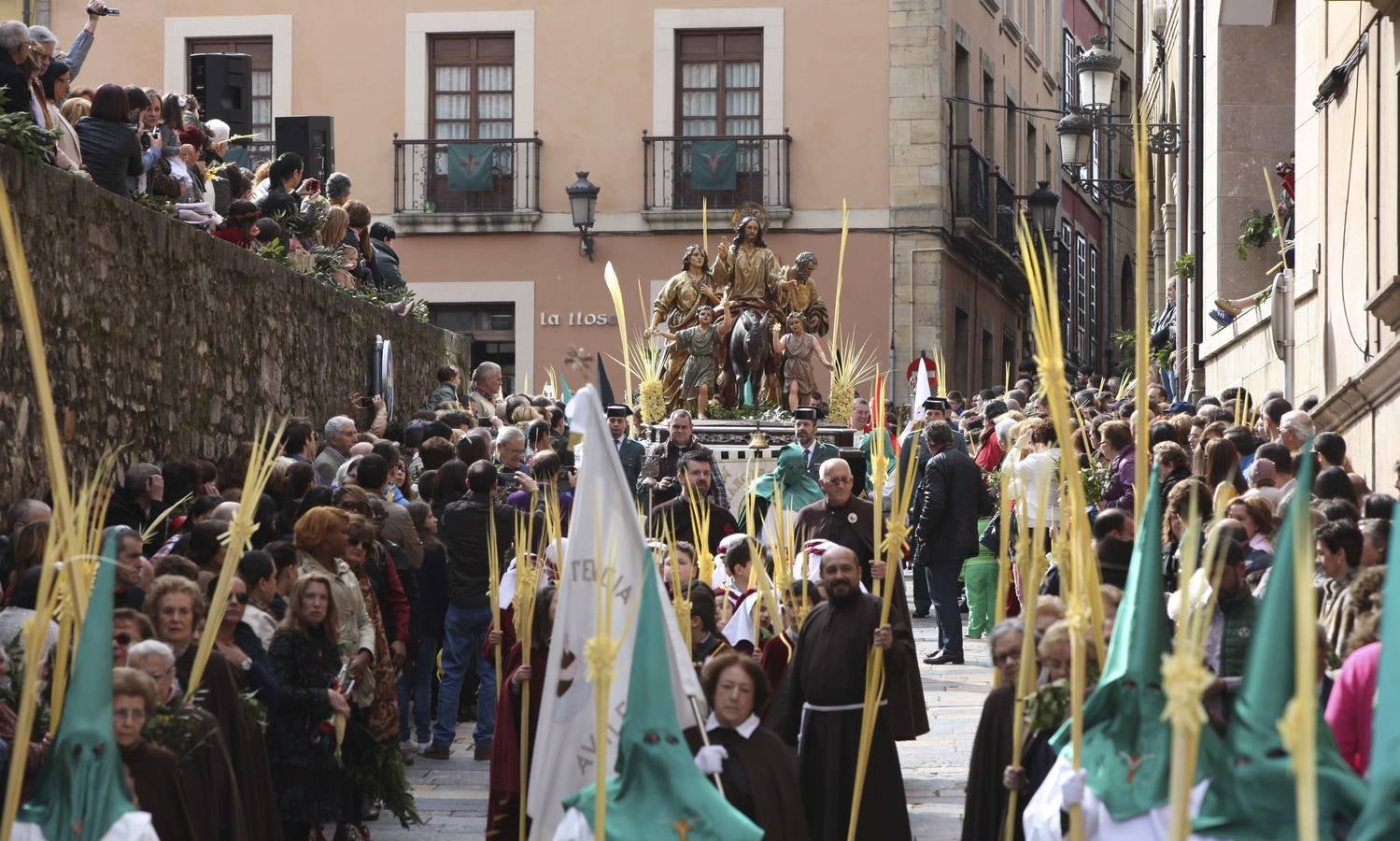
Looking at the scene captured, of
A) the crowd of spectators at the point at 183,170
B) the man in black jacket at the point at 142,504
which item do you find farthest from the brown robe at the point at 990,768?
the crowd of spectators at the point at 183,170

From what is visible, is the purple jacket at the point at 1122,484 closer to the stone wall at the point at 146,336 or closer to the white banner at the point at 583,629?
the white banner at the point at 583,629

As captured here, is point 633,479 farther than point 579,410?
Yes

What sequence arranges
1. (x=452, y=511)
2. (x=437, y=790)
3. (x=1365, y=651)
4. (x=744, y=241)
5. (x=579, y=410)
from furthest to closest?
(x=744, y=241) → (x=452, y=511) → (x=437, y=790) → (x=579, y=410) → (x=1365, y=651)

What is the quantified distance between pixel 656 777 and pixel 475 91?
82.3ft

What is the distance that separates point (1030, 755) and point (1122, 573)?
8.49ft

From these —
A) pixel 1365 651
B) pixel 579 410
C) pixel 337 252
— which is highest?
pixel 337 252

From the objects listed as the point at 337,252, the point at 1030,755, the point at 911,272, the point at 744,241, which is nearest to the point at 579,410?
the point at 1030,755

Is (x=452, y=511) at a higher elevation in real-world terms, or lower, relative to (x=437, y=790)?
higher

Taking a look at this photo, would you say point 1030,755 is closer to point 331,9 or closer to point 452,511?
point 452,511

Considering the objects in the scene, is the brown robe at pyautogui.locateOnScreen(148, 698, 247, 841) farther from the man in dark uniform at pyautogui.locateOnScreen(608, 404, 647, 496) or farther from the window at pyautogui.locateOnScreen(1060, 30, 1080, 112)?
the window at pyautogui.locateOnScreen(1060, 30, 1080, 112)

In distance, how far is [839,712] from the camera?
964 cm

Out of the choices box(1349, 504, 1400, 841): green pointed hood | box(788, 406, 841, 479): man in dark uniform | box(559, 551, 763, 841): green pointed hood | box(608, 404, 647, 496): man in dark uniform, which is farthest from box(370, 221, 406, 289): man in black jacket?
box(1349, 504, 1400, 841): green pointed hood

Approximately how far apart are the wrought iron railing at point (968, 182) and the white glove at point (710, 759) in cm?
2439

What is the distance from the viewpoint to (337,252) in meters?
18.8
